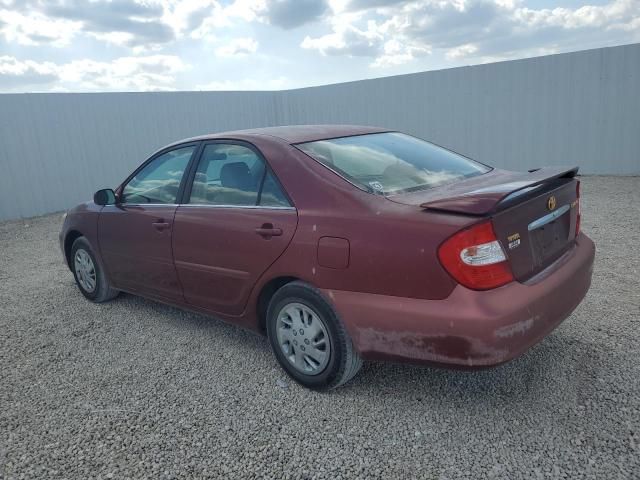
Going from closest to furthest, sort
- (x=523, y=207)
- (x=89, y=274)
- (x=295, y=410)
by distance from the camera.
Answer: (x=523, y=207)
(x=295, y=410)
(x=89, y=274)

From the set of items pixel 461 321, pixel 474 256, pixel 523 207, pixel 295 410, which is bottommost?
pixel 295 410

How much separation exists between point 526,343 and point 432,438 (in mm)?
637

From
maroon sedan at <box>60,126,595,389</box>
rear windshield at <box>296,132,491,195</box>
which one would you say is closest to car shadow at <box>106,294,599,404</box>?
maroon sedan at <box>60,126,595,389</box>

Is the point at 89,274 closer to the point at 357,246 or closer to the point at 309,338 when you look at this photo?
the point at 309,338

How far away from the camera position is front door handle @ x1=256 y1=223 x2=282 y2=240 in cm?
276

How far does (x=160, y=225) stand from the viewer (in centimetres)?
353

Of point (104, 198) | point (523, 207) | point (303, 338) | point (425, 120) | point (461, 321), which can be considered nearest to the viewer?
point (461, 321)

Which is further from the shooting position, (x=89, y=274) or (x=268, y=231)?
(x=89, y=274)

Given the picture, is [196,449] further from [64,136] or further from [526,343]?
[64,136]

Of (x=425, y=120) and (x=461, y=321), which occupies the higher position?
(x=425, y=120)

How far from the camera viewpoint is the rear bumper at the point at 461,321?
7.15ft

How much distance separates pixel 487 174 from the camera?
10.2ft

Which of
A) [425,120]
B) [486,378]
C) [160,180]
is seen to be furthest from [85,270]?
[425,120]

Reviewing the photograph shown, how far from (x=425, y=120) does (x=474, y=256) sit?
10.1 meters
